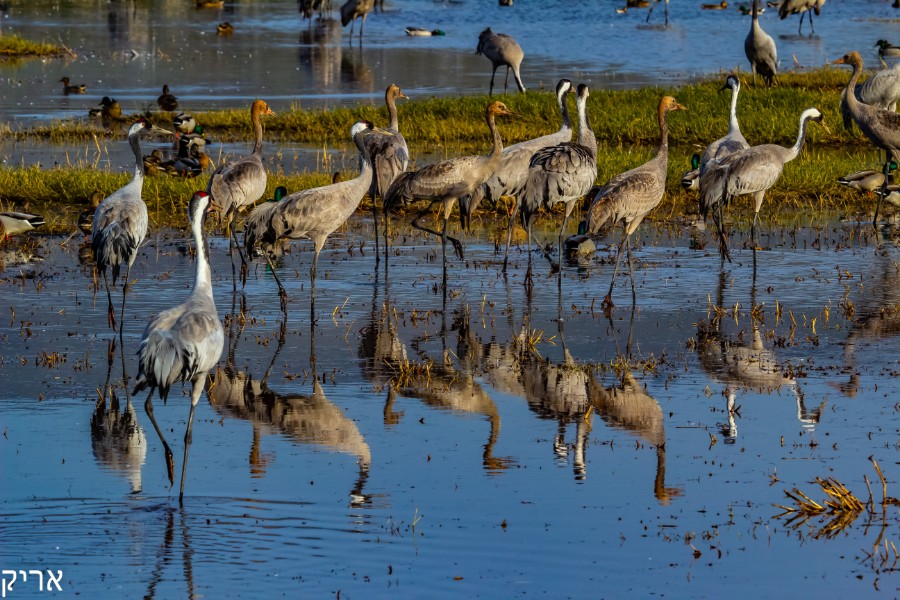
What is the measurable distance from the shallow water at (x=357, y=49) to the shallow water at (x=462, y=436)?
1461cm

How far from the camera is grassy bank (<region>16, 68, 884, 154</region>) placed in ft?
73.0

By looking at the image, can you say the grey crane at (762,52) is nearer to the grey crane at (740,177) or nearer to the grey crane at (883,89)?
the grey crane at (883,89)

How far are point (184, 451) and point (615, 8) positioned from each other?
48.7m

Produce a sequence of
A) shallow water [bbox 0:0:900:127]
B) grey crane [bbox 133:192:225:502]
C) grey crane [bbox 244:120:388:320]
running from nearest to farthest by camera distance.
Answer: grey crane [bbox 133:192:225:502]
grey crane [bbox 244:120:388:320]
shallow water [bbox 0:0:900:127]

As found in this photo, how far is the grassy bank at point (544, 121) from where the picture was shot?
22.3m

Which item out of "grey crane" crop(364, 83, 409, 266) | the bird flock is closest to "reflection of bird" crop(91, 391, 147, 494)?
the bird flock

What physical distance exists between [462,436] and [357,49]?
33327mm

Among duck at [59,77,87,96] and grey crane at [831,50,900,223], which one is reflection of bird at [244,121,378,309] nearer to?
grey crane at [831,50,900,223]

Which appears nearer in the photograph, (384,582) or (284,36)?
(384,582)

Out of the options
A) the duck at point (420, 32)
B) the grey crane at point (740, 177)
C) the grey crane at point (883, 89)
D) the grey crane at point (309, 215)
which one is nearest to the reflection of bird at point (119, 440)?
the grey crane at point (309, 215)

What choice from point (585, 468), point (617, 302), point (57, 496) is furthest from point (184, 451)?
point (617, 302)

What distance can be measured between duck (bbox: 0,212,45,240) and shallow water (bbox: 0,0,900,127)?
9858 millimetres

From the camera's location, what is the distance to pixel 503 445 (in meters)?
8.48

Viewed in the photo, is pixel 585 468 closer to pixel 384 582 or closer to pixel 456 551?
pixel 456 551
